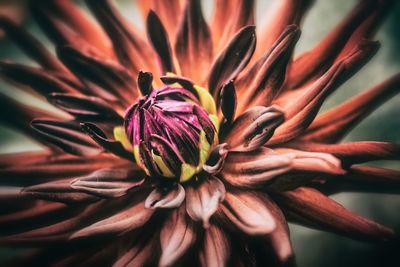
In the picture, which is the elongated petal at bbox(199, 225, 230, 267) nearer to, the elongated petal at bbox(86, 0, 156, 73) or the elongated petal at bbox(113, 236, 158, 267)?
the elongated petal at bbox(113, 236, 158, 267)

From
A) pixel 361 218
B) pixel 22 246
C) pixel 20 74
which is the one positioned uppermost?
pixel 20 74

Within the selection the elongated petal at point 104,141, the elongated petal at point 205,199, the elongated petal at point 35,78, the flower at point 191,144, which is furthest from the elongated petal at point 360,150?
the elongated petal at point 35,78

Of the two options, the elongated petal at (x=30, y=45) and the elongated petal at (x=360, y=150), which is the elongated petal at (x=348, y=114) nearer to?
the elongated petal at (x=360, y=150)

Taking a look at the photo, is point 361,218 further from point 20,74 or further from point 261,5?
point 20,74

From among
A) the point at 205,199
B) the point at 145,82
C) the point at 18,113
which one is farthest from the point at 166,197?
the point at 18,113

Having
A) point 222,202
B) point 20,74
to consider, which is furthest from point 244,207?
point 20,74

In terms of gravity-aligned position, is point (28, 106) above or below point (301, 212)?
above

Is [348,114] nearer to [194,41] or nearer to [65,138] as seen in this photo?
[194,41]
